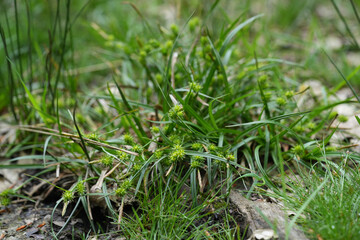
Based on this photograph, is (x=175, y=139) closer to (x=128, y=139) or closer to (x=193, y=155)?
(x=193, y=155)

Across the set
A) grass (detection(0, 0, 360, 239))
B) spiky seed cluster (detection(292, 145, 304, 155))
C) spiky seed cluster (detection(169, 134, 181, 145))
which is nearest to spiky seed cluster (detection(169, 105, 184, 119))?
grass (detection(0, 0, 360, 239))

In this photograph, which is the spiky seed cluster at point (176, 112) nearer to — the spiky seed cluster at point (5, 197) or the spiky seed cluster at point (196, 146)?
the spiky seed cluster at point (196, 146)

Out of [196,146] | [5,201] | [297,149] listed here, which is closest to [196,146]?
[196,146]

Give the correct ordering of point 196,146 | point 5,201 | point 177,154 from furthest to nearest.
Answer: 1. point 5,201
2. point 196,146
3. point 177,154

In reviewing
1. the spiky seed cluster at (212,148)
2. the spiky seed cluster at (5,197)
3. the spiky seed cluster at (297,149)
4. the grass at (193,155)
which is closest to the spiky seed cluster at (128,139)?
the grass at (193,155)

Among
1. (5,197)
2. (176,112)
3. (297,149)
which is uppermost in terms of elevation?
(176,112)

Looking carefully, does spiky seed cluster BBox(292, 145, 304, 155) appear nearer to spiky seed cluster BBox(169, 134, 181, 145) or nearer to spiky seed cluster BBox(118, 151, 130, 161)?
spiky seed cluster BBox(169, 134, 181, 145)

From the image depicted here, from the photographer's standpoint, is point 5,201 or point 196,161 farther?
point 5,201

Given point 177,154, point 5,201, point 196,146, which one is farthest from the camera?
point 5,201

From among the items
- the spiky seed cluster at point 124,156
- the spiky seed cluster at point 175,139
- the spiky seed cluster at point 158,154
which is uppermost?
the spiky seed cluster at point 175,139

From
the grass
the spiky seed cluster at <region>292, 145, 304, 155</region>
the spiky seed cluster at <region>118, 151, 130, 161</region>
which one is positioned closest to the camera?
the grass

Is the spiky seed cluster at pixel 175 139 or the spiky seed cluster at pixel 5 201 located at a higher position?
the spiky seed cluster at pixel 175 139

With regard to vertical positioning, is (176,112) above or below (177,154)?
above
